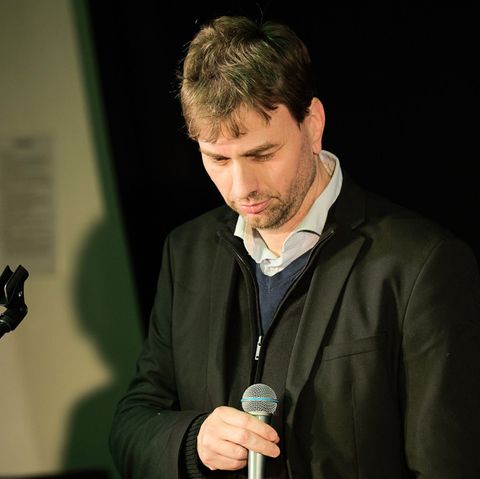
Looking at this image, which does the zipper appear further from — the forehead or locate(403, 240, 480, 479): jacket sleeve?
the forehead

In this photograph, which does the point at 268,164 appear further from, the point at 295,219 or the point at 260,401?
the point at 260,401

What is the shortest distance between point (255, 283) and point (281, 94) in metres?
0.44

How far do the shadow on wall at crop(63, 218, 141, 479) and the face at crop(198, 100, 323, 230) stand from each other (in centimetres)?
120

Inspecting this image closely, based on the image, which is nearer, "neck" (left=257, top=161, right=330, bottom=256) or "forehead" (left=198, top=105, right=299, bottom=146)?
"forehead" (left=198, top=105, right=299, bottom=146)

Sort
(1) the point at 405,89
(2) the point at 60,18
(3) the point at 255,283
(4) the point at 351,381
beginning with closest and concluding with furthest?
(4) the point at 351,381
(3) the point at 255,283
(1) the point at 405,89
(2) the point at 60,18

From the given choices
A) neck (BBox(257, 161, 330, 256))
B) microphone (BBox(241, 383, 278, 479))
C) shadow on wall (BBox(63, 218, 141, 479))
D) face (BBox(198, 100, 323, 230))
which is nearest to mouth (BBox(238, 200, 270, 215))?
face (BBox(198, 100, 323, 230))

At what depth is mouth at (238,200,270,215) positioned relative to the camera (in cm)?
183

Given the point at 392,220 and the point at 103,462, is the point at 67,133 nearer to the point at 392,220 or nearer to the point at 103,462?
the point at 103,462

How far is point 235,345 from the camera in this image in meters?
1.93

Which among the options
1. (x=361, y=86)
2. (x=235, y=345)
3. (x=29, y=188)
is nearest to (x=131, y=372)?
(x=29, y=188)

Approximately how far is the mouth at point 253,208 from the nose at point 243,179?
3 centimetres

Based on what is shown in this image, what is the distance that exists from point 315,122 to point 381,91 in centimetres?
49

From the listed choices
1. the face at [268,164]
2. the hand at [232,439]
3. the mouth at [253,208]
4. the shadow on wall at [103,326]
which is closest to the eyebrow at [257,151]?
the face at [268,164]

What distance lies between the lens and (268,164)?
181 centimetres
